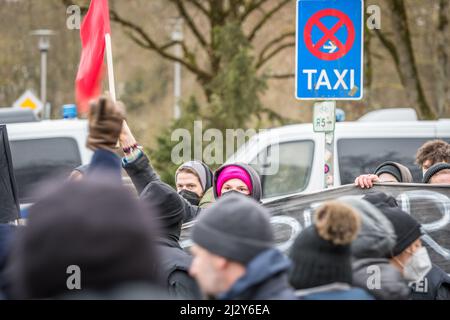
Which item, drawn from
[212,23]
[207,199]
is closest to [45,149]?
[207,199]

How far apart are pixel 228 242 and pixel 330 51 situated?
Result: 16.0 feet

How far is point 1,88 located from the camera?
2877cm

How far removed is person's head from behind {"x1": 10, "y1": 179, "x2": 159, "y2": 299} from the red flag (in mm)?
4147

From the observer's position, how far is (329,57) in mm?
7621

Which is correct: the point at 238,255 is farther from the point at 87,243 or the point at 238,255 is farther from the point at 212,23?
the point at 212,23

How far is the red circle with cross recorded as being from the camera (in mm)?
7594

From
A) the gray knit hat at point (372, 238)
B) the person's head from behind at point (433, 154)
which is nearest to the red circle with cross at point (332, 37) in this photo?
the person's head from behind at point (433, 154)

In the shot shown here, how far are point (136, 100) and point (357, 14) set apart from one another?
2496 centimetres

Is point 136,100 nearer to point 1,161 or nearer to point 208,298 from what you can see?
point 1,161

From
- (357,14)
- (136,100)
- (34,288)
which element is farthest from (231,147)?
(136,100)

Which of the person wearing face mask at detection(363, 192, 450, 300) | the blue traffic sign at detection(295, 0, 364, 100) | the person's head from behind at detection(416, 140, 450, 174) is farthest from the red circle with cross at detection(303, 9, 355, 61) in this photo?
the person wearing face mask at detection(363, 192, 450, 300)

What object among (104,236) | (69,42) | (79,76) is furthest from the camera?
(69,42)

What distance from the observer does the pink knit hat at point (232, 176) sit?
19.7ft

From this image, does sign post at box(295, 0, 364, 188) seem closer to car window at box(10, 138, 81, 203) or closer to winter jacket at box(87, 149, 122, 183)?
winter jacket at box(87, 149, 122, 183)
